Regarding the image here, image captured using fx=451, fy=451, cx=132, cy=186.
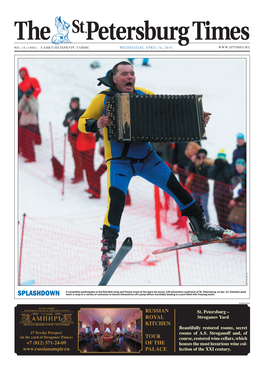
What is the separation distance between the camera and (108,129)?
15.3 ft

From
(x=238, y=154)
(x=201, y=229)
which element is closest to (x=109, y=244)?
(x=201, y=229)

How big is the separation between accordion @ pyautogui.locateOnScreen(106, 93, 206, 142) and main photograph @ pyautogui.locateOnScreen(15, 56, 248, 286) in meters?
0.01

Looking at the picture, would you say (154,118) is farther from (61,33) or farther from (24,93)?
(24,93)

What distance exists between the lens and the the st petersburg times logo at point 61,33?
604 centimetres

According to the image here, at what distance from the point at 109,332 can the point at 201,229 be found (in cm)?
176

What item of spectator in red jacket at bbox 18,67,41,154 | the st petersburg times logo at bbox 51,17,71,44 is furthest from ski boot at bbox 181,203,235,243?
spectator in red jacket at bbox 18,67,41,154

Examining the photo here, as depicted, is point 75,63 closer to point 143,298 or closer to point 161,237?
point 161,237

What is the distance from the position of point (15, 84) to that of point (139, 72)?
791 centimetres

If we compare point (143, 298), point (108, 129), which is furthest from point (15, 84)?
point (143, 298)

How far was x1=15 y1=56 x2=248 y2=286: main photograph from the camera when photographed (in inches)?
184

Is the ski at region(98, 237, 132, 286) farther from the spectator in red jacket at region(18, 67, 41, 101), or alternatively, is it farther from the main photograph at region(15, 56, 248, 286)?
the spectator in red jacket at region(18, 67, 41, 101)

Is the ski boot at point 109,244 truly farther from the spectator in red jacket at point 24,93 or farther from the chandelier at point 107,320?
the spectator in red jacket at point 24,93

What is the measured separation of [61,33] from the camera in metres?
6.10

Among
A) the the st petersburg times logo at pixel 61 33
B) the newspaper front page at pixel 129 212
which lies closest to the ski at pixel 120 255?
the newspaper front page at pixel 129 212
